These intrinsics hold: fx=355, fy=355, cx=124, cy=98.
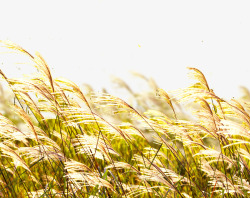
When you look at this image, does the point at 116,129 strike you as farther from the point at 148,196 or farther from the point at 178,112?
the point at 148,196

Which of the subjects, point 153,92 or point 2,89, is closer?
point 153,92

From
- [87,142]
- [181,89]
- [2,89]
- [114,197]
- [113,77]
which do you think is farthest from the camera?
[2,89]

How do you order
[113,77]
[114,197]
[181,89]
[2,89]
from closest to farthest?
[181,89]
[114,197]
[113,77]
[2,89]

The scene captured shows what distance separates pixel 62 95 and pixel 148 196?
86cm

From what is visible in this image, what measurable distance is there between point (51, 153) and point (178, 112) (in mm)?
781

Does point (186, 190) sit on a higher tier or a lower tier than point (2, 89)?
lower

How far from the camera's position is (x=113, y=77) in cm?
205

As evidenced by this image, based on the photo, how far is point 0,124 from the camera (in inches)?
56.5

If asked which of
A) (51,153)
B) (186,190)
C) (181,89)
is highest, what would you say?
(181,89)

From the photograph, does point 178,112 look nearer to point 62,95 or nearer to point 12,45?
point 62,95

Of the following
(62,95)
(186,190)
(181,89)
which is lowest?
(186,190)

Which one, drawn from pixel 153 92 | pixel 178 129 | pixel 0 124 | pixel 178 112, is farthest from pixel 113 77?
pixel 0 124

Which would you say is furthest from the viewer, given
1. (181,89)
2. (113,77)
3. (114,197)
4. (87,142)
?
(113,77)

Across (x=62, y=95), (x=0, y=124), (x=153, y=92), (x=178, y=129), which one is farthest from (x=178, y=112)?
(x=0, y=124)
